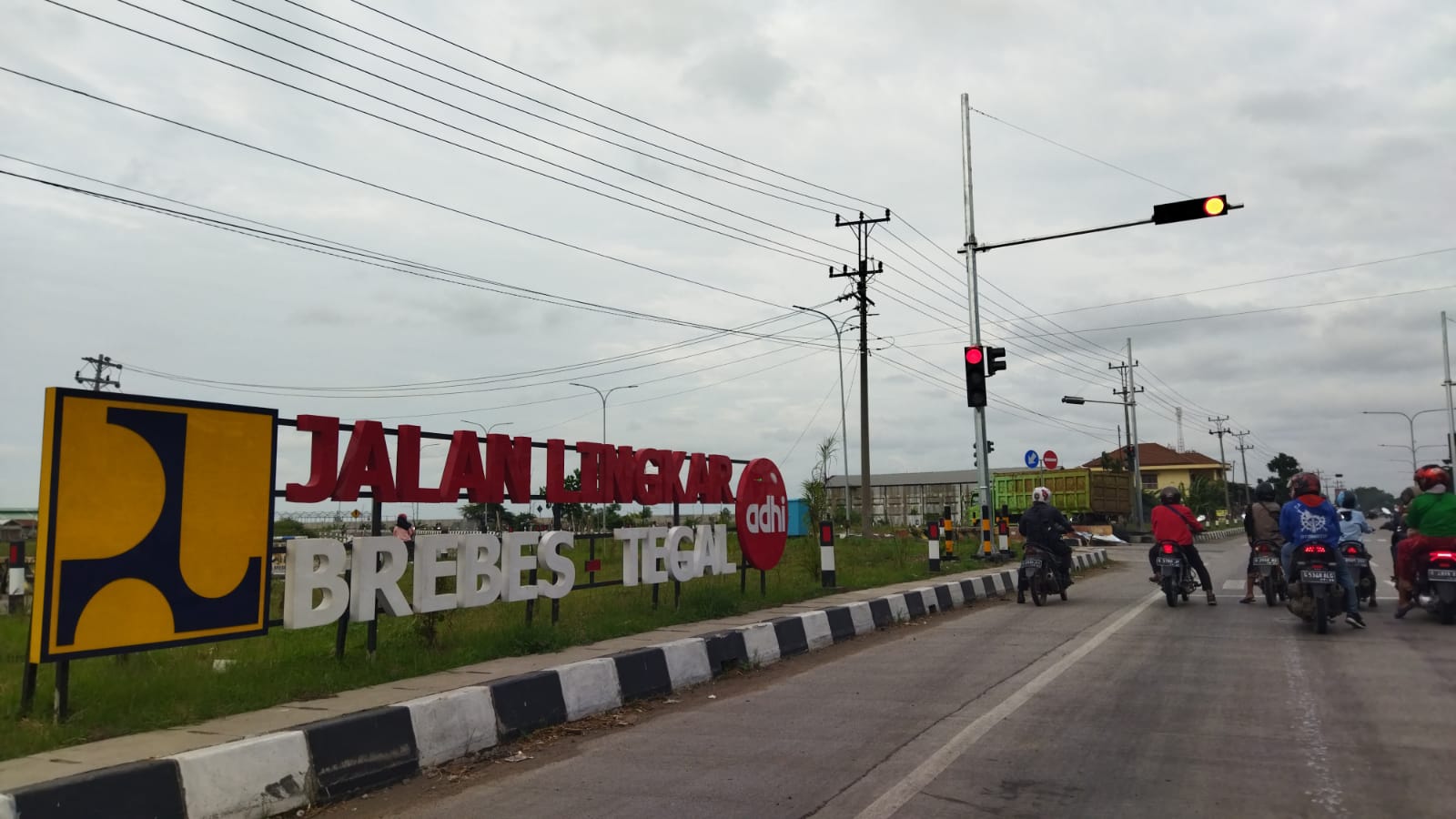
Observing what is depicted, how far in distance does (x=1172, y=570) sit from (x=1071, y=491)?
29.4 metres

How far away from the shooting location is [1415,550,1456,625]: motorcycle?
35.7 feet

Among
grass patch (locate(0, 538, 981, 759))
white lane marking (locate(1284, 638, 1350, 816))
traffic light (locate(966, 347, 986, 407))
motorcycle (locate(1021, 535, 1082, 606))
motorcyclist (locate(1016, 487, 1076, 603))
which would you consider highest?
traffic light (locate(966, 347, 986, 407))

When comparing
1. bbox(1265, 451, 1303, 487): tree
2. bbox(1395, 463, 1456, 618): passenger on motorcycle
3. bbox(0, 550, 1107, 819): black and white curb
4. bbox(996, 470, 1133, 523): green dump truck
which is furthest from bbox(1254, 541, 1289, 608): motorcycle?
bbox(1265, 451, 1303, 487): tree

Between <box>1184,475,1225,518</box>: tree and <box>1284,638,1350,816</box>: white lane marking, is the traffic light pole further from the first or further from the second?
<box>1184,475,1225,518</box>: tree

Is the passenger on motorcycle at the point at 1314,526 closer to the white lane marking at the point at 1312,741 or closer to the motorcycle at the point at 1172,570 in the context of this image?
the motorcycle at the point at 1172,570

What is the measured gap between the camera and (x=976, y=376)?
2081 centimetres

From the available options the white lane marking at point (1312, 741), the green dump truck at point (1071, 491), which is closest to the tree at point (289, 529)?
the white lane marking at point (1312, 741)

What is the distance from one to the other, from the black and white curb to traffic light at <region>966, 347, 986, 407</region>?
41.8 feet

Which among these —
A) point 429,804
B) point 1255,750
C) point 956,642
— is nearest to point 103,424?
point 429,804

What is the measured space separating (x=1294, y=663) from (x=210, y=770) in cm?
816

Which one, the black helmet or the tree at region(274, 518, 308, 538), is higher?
the black helmet

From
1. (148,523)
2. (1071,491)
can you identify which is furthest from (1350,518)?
(1071,491)

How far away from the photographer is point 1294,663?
28.1 feet

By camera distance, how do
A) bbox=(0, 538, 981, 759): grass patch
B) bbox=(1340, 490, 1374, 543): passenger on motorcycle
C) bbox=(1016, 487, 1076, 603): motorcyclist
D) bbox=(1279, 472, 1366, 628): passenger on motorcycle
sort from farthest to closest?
1. bbox=(1016, 487, 1076, 603): motorcyclist
2. bbox=(1340, 490, 1374, 543): passenger on motorcycle
3. bbox=(1279, 472, 1366, 628): passenger on motorcycle
4. bbox=(0, 538, 981, 759): grass patch
